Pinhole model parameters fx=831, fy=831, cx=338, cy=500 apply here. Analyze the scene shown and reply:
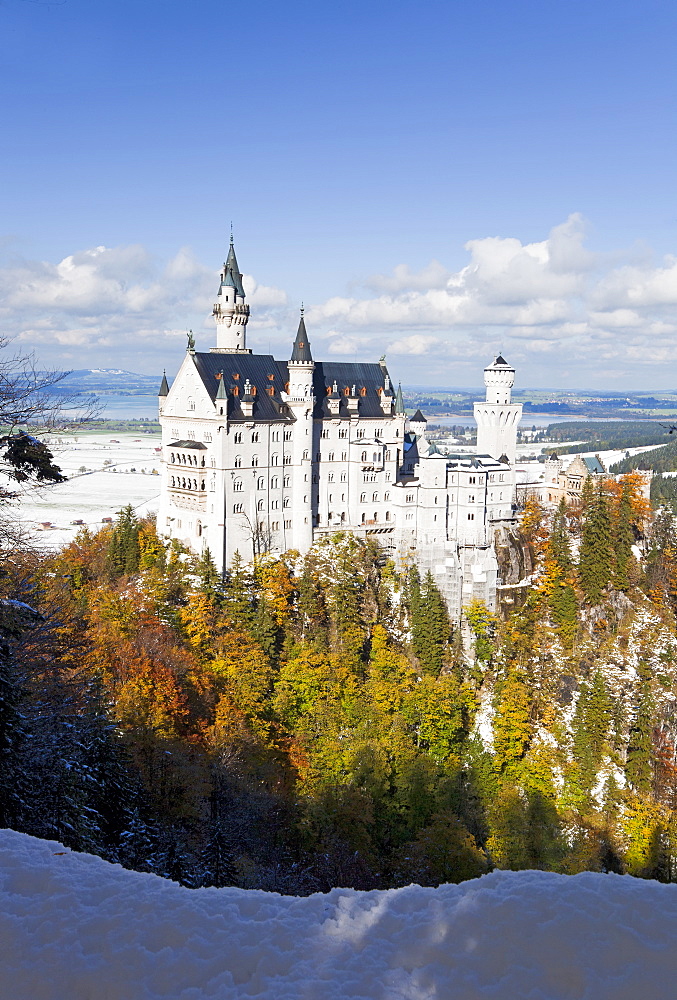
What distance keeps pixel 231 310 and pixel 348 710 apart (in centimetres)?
4002

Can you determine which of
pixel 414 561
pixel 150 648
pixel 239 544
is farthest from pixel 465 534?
pixel 150 648

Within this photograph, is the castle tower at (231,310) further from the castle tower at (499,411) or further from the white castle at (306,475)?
the castle tower at (499,411)

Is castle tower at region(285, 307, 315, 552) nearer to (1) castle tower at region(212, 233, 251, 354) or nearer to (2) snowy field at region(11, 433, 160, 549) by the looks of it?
(1) castle tower at region(212, 233, 251, 354)

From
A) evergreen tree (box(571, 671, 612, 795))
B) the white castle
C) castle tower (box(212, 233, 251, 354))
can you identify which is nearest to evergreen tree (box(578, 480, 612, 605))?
the white castle

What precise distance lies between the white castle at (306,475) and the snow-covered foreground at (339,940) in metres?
54.9

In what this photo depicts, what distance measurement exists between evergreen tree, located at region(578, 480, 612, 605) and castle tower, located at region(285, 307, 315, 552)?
21983 mm

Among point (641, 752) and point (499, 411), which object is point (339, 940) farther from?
point (499, 411)

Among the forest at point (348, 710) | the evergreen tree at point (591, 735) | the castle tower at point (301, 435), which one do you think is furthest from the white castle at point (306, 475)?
the evergreen tree at point (591, 735)

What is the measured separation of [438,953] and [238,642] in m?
46.1

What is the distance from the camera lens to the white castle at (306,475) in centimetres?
→ 6506

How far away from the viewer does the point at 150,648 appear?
47000 millimetres

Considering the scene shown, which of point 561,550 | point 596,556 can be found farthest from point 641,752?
point 561,550

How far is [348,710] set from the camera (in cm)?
5175

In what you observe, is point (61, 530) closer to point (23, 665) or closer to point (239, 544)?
point (239, 544)
